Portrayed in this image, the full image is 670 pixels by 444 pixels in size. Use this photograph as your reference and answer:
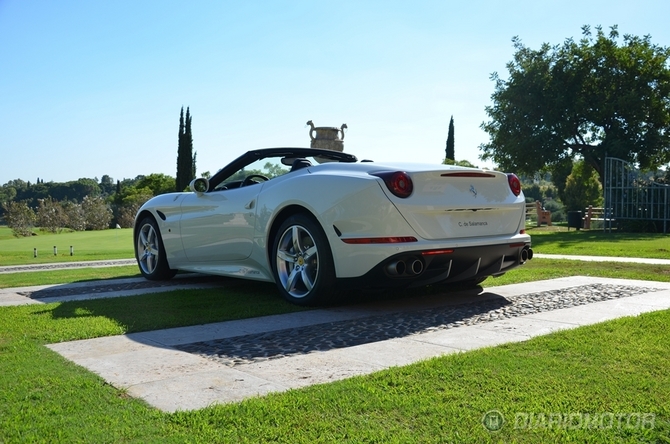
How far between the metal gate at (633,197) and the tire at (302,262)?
19932 millimetres

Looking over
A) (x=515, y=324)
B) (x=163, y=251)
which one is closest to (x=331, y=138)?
(x=163, y=251)

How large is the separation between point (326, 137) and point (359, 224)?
14.1 m

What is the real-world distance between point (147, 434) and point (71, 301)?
156 inches

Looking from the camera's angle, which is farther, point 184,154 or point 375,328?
point 184,154

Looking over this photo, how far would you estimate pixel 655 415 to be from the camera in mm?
2508

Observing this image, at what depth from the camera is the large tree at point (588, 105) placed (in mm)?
29812

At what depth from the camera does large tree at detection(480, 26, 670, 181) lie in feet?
97.8

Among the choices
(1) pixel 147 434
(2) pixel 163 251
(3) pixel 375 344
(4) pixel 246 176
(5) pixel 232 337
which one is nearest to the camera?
(1) pixel 147 434

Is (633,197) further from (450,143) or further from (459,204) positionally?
(450,143)

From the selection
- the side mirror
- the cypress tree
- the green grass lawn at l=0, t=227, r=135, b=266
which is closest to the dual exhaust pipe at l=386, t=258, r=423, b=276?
the side mirror

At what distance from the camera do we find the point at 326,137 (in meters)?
18.9

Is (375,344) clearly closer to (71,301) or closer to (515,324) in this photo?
(515,324)

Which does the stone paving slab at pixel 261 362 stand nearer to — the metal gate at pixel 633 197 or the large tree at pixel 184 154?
the metal gate at pixel 633 197

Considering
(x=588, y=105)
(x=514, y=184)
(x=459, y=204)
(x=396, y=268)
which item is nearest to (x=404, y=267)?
(x=396, y=268)
